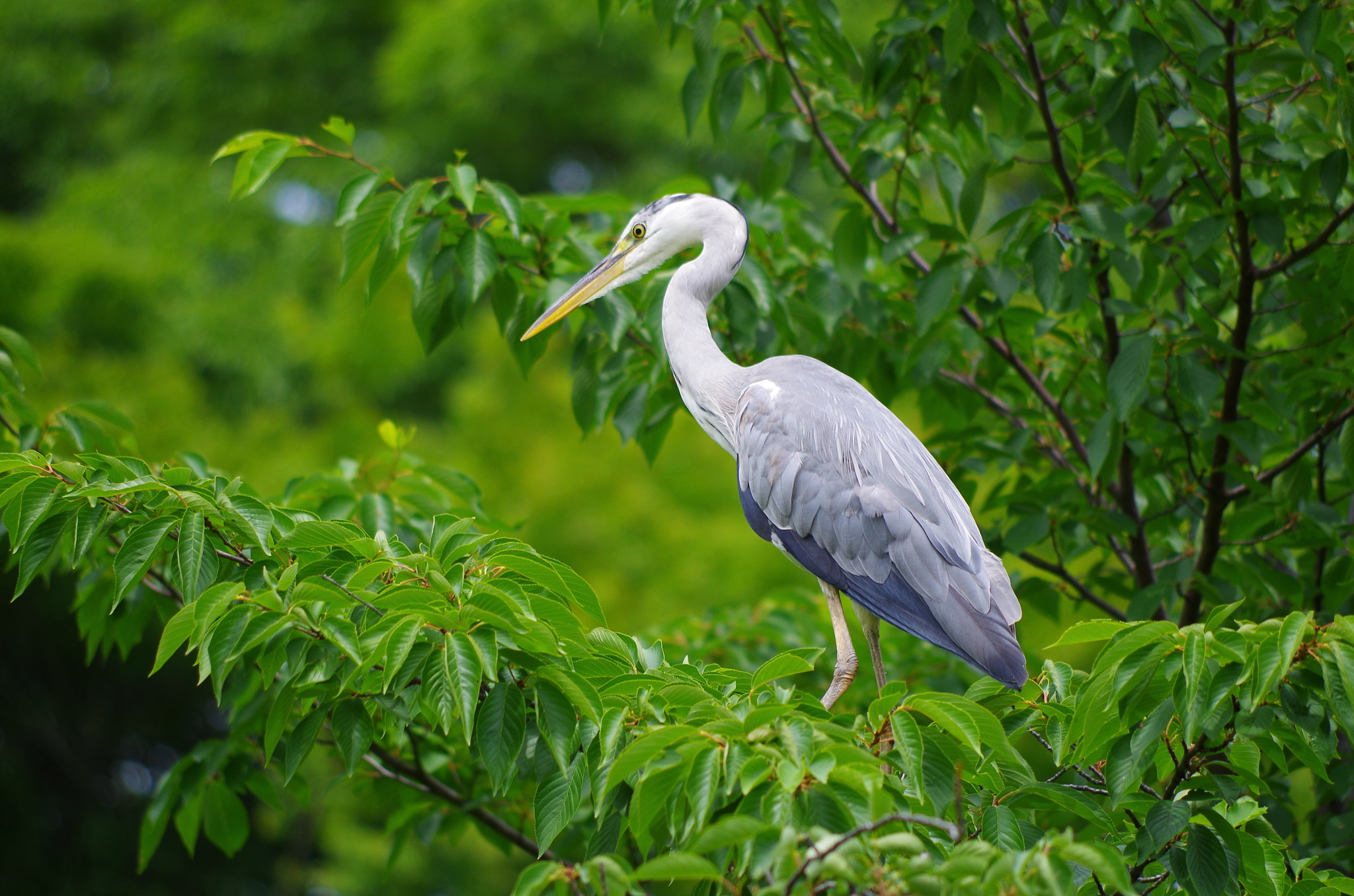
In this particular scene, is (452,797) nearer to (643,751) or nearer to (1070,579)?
(643,751)

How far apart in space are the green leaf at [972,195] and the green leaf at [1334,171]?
3.22ft

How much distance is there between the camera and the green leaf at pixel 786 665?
218 centimetres

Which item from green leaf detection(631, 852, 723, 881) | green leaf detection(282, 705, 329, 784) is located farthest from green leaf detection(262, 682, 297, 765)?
green leaf detection(631, 852, 723, 881)

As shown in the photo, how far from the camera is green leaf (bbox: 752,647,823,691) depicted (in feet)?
7.15

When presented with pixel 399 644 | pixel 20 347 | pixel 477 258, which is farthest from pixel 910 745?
pixel 20 347

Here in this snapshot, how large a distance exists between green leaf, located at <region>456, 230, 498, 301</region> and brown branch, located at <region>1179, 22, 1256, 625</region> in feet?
7.68

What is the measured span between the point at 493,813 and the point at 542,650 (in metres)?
2.32

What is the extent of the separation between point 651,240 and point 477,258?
81cm

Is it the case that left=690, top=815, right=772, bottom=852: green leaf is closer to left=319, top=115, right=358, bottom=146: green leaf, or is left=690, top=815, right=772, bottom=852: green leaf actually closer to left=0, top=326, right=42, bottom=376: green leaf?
left=319, top=115, right=358, bottom=146: green leaf

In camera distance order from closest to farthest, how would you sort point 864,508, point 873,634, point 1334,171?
point 1334,171, point 864,508, point 873,634

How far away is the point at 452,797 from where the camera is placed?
12.0 ft

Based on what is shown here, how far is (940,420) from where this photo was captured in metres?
4.55

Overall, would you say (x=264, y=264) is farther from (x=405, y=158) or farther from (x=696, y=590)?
(x=696, y=590)

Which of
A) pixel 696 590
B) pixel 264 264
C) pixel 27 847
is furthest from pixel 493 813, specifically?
pixel 264 264
